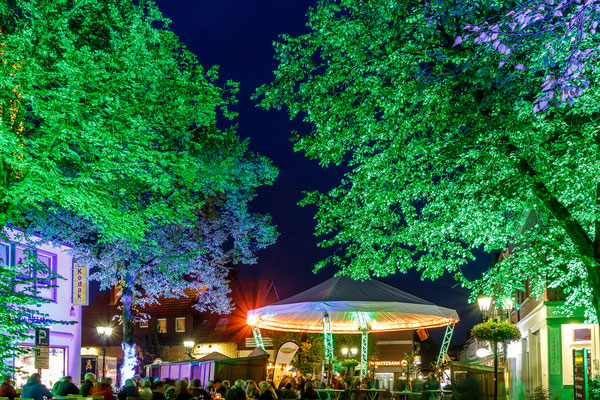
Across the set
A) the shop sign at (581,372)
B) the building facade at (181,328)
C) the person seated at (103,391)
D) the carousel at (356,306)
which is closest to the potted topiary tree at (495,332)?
the carousel at (356,306)

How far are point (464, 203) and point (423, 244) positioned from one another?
193 centimetres

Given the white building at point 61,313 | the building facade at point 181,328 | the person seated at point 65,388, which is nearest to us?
the person seated at point 65,388

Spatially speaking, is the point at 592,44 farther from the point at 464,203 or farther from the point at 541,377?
the point at 541,377

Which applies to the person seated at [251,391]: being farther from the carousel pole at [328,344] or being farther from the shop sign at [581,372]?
the shop sign at [581,372]

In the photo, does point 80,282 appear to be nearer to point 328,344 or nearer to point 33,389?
point 33,389

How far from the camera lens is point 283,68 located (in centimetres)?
1297

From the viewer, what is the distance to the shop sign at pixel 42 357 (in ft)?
68.7

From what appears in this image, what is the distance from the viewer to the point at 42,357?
21.5m

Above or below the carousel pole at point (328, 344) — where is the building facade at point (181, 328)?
below

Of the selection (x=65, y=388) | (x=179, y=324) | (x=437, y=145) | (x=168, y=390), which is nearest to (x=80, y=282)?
(x=65, y=388)

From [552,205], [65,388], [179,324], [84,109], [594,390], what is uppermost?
[84,109]

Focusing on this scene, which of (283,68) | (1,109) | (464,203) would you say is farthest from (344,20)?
(1,109)

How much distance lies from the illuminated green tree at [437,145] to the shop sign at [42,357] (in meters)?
13.2

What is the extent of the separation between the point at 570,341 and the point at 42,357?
19.4m
